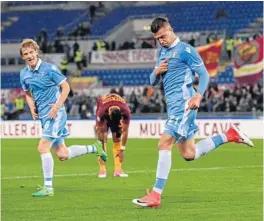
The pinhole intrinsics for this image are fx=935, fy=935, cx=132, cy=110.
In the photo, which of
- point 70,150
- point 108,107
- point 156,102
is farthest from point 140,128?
point 70,150

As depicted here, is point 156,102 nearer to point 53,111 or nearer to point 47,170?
point 47,170

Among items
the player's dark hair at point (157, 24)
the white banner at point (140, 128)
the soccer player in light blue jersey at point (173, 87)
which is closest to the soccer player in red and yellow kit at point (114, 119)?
the soccer player in light blue jersey at point (173, 87)

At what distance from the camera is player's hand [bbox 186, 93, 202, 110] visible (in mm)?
10891

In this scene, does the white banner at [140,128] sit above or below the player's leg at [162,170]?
below

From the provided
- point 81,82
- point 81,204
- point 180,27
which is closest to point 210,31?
point 180,27

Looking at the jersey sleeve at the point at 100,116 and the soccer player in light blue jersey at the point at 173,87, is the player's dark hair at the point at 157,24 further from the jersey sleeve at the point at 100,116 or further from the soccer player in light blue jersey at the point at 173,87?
the jersey sleeve at the point at 100,116

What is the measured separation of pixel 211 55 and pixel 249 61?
7.27ft

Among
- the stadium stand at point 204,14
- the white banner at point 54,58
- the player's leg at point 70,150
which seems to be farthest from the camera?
the white banner at point 54,58

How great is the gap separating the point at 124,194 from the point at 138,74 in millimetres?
31088

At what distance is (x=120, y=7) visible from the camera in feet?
168

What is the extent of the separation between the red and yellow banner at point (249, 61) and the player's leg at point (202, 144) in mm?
23918

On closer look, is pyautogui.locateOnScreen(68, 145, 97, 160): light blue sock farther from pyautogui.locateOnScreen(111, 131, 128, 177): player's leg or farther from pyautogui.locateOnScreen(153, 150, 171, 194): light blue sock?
pyautogui.locateOnScreen(153, 150, 171, 194): light blue sock

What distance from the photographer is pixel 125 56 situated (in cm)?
4491

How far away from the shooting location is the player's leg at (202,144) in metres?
11.7
